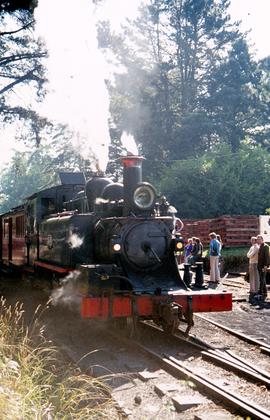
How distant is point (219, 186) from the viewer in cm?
2830

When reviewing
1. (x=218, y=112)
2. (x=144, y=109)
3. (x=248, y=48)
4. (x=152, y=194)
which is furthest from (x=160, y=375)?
(x=248, y=48)

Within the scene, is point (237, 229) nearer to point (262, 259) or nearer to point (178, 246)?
point (262, 259)

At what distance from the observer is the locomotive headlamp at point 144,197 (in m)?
A: 8.47

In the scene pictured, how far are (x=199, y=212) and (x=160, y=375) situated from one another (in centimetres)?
2300

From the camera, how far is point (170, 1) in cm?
4025

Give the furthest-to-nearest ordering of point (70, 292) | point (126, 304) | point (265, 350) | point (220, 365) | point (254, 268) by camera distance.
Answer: point (254, 268), point (70, 292), point (126, 304), point (265, 350), point (220, 365)

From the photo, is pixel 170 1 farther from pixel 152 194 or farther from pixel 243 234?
pixel 152 194

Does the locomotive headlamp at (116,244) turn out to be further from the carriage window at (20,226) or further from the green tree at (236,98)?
the green tree at (236,98)

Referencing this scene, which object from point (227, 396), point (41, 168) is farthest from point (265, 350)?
point (41, 168)

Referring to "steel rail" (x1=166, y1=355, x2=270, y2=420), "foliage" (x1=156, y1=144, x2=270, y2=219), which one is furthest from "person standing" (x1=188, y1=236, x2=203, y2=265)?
"foliage" (x1=156, y1=144, x2=270, y2=219)

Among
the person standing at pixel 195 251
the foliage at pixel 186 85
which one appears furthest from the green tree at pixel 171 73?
the person standing at pixel 195 251

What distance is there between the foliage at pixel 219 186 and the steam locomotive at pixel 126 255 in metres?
19.4

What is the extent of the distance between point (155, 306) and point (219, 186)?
21.1 m

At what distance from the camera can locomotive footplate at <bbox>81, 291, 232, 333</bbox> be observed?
7.71 meters
